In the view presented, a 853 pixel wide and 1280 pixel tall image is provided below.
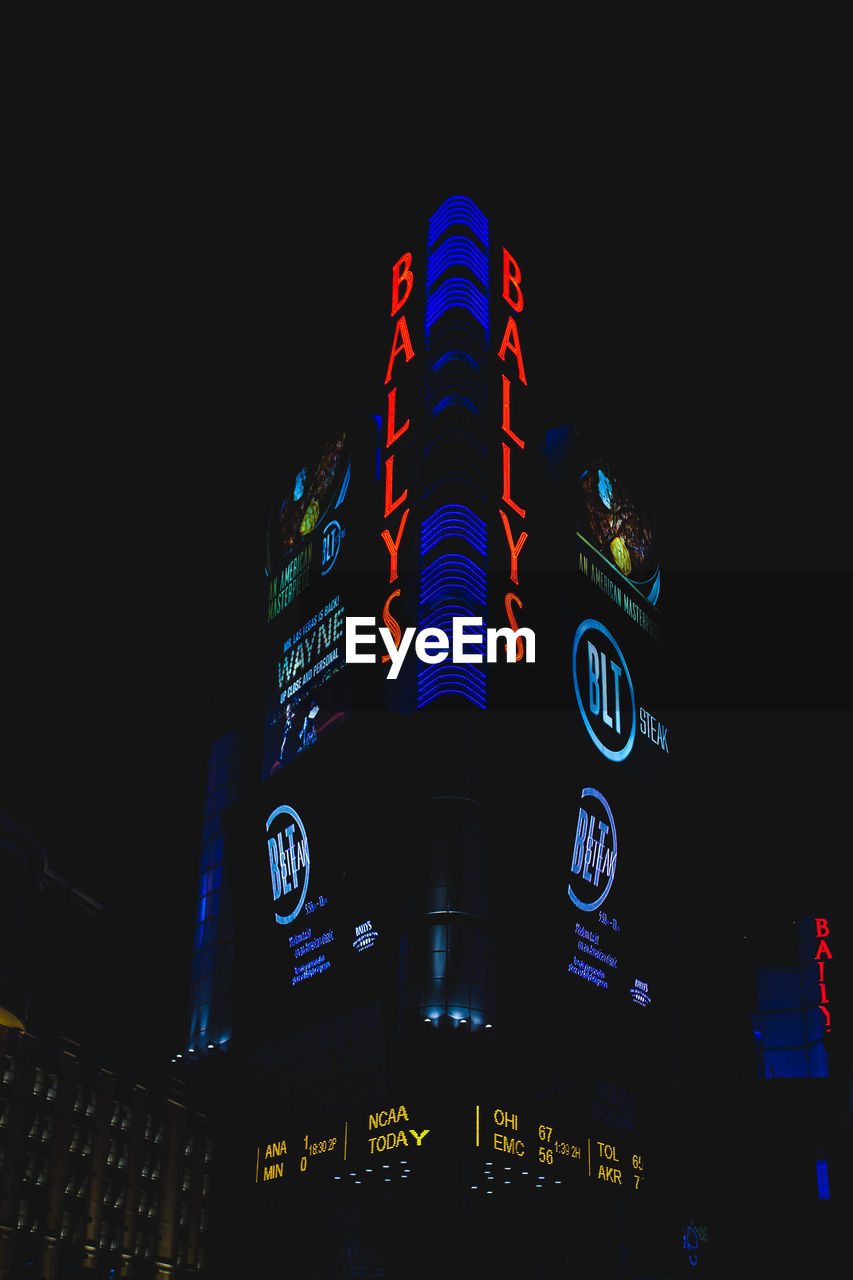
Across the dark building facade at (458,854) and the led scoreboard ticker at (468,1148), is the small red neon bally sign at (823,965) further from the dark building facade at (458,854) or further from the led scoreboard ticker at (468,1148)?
the led scoreboard ticker at (468,1148)

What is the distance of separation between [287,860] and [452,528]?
41.1ft

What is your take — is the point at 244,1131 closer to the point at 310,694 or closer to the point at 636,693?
the point at 310,694

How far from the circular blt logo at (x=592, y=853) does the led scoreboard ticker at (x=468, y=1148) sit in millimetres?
6480

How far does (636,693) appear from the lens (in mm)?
50375

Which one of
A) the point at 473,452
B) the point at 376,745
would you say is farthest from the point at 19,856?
the point at 473,452

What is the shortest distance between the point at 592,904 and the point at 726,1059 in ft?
46.6

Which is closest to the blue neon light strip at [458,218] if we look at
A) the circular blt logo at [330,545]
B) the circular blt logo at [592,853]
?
the circular blt logo at [330,545]

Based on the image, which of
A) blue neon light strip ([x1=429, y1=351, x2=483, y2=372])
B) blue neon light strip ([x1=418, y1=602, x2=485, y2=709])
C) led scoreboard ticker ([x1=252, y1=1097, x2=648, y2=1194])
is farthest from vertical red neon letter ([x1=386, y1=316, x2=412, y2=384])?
led scoreboard ticker ([x1=252, y1=1097, x2=648, y2=1194])

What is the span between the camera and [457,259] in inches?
1928

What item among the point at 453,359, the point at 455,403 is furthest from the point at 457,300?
the point at 455,403

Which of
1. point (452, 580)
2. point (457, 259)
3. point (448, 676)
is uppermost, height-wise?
point (457, 259)

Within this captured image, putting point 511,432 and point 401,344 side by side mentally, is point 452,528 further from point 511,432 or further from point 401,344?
point 401,344

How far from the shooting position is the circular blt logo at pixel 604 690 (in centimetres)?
4625

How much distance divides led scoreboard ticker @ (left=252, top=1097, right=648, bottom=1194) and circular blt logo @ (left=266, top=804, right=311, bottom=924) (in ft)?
22.9
